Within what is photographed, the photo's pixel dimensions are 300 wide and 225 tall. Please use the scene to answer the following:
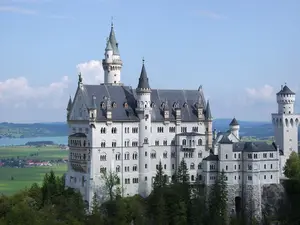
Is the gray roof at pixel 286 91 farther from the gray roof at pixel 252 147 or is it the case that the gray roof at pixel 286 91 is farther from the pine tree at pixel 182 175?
the pine tree at pixel 182 175

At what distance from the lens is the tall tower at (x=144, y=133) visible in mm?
99938

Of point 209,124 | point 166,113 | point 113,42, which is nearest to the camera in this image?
point 166,113

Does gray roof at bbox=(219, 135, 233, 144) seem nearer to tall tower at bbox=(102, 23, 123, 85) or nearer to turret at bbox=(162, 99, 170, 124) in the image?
turret at bbox=(162, 99, 170, 124)

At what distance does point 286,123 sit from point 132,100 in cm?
3071

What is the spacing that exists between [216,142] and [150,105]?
47.0 ft

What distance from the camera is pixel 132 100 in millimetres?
102250

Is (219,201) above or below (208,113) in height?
below

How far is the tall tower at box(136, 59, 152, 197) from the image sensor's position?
328 feet

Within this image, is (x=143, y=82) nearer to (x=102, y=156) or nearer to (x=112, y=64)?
(x=112, y=64)

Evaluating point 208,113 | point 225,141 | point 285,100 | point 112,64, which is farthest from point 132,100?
point 285,100

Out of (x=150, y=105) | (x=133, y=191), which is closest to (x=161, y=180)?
(x=133, y=191)

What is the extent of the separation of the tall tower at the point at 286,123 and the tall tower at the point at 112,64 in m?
30.3

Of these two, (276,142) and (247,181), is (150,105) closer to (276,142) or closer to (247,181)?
(247,181)

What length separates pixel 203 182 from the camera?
340 ft
